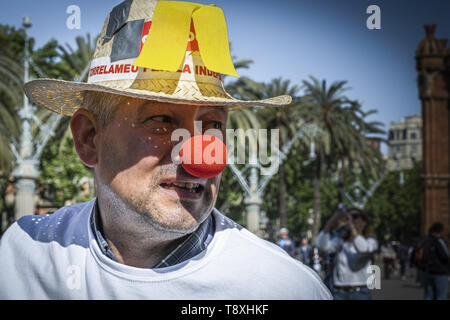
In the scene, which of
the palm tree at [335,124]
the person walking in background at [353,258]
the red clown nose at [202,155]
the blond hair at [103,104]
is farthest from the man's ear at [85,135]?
the palm tree at [335,124]

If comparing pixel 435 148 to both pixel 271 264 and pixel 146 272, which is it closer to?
pixel 271 264

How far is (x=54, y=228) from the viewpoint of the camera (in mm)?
2143

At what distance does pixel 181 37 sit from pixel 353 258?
5.90 m

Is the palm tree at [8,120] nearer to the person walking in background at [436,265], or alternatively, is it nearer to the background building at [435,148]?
the person walking in background at [436,265]

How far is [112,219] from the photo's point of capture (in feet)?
6.34

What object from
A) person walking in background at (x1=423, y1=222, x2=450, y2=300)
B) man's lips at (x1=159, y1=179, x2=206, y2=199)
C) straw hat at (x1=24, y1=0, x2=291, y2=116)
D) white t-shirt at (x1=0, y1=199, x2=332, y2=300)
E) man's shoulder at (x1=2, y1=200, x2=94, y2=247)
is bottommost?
person walking in background at (x1=423, y1=222, x2=450, y2=300)

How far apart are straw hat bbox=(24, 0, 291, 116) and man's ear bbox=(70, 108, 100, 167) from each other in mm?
107

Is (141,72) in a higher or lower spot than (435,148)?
lower

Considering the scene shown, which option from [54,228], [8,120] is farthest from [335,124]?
[54,228]

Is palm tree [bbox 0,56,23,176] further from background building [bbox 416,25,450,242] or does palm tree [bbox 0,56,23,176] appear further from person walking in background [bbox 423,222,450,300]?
background building [bbox 416,25,450,242]

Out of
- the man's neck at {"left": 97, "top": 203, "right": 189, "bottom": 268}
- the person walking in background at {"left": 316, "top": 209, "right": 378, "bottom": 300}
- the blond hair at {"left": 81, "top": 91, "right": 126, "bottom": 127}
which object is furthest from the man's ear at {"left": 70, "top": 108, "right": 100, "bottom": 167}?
the person walking in background at {"left": 316, "top": 209, "right": 378, "bottom": 300}

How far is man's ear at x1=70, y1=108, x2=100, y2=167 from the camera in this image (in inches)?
75.4

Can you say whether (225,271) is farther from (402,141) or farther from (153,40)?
(402,141)

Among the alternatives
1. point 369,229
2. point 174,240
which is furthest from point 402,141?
point 174,240
